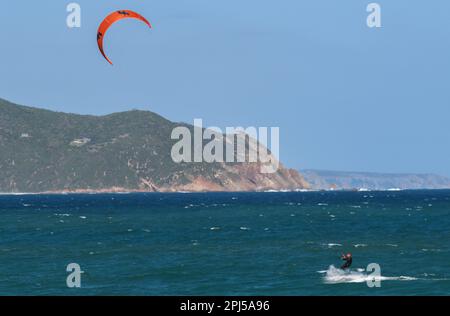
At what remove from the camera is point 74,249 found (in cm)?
8181

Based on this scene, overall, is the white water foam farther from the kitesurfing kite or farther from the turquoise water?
the kitesurfing kite

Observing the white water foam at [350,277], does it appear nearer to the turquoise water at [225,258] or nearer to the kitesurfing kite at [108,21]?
the turquoise water at [225,258]

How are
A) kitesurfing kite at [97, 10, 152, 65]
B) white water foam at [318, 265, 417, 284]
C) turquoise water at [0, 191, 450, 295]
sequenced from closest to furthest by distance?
turquoise water at [0, 191, 450, 295] → white water foam at [318, 265, 417, 284] → kitesurfing kite at [97, 10, 152, 65]

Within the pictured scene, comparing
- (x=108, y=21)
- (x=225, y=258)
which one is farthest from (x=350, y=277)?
(x=108, y=21)

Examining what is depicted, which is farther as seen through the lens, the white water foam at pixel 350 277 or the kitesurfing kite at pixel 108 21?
the kitesurfing kite at pixel 108 21

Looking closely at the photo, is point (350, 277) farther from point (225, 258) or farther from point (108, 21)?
point (108, 21)

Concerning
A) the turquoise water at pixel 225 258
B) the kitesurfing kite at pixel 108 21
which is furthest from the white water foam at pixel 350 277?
the kitesurfing kite at pixel 108 21

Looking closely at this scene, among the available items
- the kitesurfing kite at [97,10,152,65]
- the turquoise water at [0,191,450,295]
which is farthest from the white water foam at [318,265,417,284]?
the kitesurfing kite at [97,10,152,65]

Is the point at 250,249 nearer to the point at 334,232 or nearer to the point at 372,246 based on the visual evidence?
the point at 372,246
